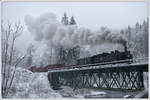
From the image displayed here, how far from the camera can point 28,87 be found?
22.9 ft

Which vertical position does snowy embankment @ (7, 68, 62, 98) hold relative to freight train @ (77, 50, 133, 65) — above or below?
below

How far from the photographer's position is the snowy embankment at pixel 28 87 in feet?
22.3

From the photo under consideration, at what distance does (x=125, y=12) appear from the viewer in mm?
6871

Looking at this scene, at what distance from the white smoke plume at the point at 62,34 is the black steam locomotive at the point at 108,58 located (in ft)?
1.39

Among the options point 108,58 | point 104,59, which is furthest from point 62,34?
point 108,58

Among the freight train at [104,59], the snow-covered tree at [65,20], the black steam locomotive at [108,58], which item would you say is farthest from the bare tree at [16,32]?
the black steam locomotive at [108,58]

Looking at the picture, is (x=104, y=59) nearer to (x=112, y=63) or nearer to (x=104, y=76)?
(x=112, y=63)

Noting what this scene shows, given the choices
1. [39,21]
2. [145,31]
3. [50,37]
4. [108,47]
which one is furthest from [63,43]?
[145,31]

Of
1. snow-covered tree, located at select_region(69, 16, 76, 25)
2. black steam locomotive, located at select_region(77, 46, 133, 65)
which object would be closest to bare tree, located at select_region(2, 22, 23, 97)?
snow-covered tree, located at select_region(69, 16, 76, 25)

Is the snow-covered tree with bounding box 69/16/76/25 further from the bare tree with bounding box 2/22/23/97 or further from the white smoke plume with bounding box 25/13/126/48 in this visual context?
the bare tree with bounding box 2/22/23/97

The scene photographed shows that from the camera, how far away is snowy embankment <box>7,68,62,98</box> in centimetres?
680

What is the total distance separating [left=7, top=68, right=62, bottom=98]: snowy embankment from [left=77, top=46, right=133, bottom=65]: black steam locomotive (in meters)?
1.57

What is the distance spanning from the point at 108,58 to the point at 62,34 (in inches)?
82.0

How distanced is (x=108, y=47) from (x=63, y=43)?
1.79 meters
